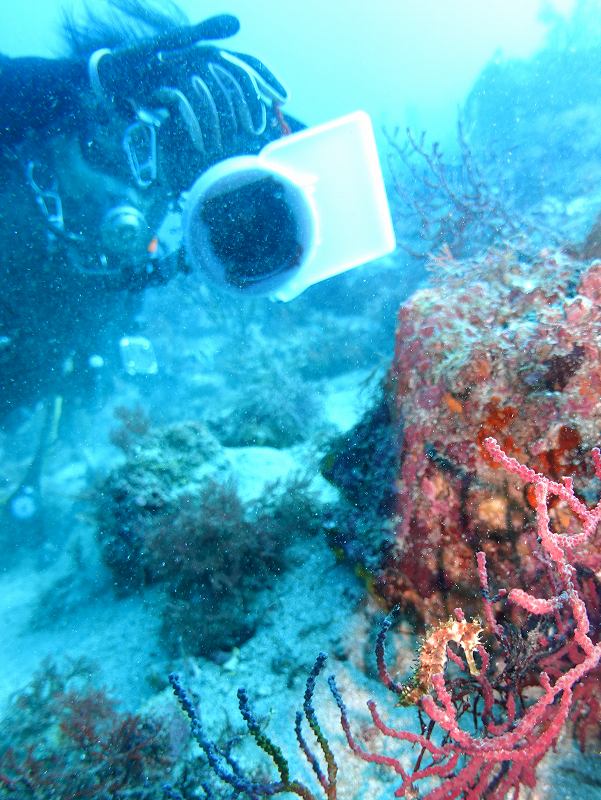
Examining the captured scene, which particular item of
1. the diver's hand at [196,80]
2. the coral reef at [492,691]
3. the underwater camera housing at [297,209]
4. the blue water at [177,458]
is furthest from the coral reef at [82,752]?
the diver's hand at [196,80]

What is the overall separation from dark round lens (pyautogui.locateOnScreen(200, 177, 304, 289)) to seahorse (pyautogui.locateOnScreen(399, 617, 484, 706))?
198cm

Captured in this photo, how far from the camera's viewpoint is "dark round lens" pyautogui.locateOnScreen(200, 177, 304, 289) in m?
2.55

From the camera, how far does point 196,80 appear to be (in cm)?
295

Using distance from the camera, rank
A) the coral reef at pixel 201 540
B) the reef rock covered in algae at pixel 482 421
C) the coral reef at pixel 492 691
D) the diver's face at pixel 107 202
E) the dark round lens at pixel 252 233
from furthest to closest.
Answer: the diver's face at pixel 107 202, the coral reef at pixel 201 540, the dark round lens at pixel 252 233, the reef rock covered in algae at pixel 482 421, the coral reef at pixel 492 691

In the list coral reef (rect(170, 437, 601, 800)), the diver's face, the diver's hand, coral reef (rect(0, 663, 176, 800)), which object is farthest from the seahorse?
the diver's face

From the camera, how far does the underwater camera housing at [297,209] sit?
231 cm

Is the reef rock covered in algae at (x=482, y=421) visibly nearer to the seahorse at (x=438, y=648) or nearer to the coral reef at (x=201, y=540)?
the seahorse at (x=438, y=648)

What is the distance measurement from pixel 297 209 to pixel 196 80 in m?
1.40

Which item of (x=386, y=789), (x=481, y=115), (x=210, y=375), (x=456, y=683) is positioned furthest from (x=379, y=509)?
(x=481, y=115)

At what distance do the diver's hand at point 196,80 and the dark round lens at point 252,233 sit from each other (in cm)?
82

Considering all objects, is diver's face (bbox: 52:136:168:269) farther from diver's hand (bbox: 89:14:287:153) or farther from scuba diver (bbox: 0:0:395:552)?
diver's hand (bbox: 89:14:287:153)

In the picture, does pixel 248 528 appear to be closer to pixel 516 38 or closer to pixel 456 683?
pixel 456 683

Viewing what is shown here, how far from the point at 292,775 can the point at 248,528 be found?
149 centimetres

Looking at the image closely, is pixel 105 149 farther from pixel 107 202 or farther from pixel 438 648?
pixel 438 648
